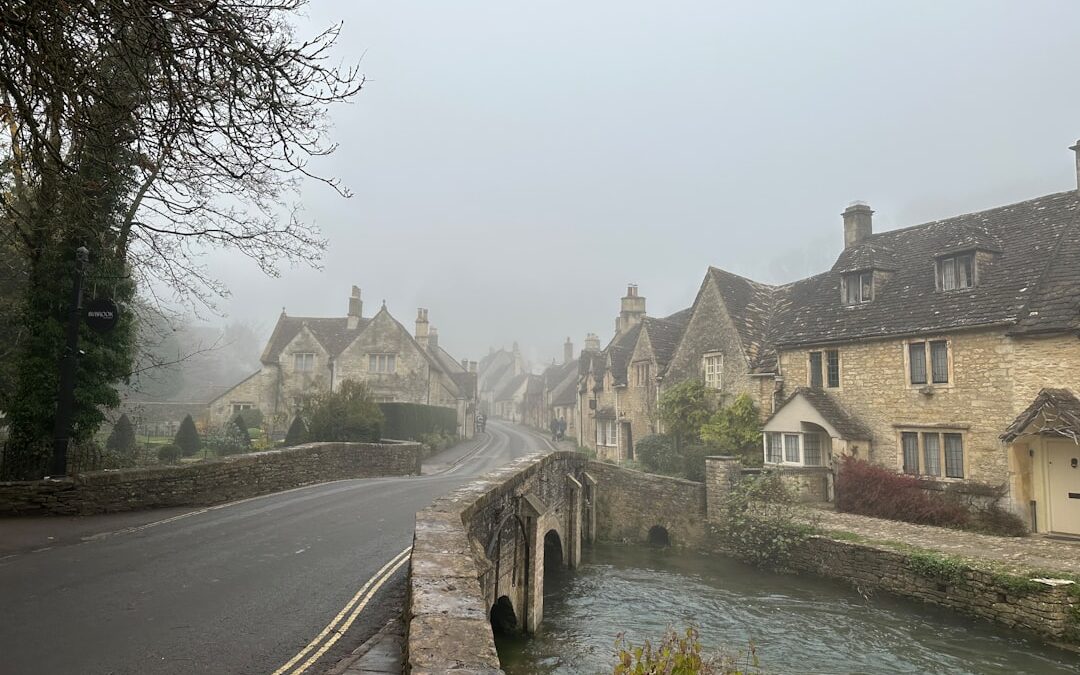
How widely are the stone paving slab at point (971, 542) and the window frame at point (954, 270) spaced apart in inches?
319

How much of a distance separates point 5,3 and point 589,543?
2340 centimetres

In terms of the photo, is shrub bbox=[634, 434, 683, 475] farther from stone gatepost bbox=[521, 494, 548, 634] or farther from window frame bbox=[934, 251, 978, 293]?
stone gatepost bbox=[521, 494, 548, 634]

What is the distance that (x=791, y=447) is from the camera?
939 inches

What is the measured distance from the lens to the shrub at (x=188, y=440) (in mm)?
30016

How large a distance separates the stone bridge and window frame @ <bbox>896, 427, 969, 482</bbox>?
7.09 m

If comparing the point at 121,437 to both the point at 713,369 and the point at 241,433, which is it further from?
the point at 713,369

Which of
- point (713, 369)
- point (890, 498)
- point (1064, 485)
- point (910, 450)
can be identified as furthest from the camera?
Answer: point (713, 369)

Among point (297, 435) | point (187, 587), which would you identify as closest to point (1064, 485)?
point (187, 587)

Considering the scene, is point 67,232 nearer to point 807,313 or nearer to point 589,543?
point 589,543

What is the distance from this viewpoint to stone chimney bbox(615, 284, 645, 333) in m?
50.0

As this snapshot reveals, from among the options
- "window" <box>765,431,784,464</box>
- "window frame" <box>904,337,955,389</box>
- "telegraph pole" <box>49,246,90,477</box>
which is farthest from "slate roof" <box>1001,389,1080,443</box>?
"telegraph pole" <box>49,246,90,477</box>

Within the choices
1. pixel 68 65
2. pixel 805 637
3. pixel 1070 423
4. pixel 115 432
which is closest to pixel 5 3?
pixel 68 65

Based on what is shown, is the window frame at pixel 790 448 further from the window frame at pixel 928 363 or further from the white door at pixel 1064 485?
the white door at pixel 1064 485

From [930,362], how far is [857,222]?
9.93 metres
